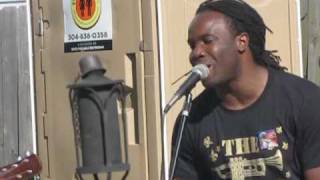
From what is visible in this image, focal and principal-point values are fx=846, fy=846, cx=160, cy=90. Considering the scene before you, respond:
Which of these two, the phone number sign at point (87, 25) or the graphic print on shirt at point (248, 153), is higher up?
the phone number sign at point (87, 25)

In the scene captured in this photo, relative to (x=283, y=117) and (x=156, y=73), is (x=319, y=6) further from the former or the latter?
(x=283, y=117)

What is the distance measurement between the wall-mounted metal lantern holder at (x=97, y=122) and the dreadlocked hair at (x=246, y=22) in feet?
2.39

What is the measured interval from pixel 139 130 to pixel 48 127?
0.73 meters

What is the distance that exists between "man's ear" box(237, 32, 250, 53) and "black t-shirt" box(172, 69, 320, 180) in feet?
0.51

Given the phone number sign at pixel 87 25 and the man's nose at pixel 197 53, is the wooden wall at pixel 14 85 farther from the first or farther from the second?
the man's nose at pixel 197 53

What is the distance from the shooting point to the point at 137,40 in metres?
5.34

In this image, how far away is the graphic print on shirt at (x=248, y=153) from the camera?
123 inches

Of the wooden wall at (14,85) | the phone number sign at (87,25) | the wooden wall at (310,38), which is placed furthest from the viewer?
the wooden wall at (14,85)

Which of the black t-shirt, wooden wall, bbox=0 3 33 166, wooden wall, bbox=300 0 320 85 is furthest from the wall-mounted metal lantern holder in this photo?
wooden wall, bbox=0 3 33 166

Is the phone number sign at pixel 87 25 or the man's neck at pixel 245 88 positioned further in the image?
the phone number sign at pixel 87 25

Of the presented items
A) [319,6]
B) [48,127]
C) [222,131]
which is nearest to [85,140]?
[222,131]

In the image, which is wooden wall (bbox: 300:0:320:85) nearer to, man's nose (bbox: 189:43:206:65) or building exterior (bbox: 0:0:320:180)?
building exterior (bbox: 0:0:320:180)

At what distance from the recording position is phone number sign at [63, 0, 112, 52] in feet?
17.8

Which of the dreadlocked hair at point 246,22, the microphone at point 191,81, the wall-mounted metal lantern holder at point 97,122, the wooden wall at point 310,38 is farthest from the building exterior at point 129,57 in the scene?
the microphone at point 191,81
